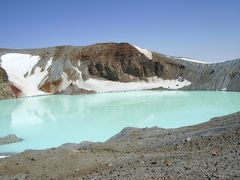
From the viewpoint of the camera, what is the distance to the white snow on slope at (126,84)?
55344 millimetres

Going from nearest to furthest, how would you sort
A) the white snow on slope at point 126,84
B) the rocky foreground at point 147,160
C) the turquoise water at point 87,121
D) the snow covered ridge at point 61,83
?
the rocky foreground at point 147,160 → the turquoise water at point 87,121 → the snow covered ridge at point 61,83 → the white snow on slope at point 126,84

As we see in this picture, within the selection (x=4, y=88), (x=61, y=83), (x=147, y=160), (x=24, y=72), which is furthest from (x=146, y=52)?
(x=147, y=160)

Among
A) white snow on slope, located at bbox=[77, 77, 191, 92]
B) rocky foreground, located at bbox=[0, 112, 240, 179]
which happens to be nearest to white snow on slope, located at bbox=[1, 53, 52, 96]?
white snow on slope, located at bbox=[77, 77, 191, 92]

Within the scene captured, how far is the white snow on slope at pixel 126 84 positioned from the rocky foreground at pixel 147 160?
42268 mm

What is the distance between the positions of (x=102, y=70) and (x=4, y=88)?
14577 mm

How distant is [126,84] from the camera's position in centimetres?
5753

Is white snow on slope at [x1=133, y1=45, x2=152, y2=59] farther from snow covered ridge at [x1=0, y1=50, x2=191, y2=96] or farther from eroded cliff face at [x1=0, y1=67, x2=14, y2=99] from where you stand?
eroded cliff face at [x1=0, y1=67, x2=14, y2=99]

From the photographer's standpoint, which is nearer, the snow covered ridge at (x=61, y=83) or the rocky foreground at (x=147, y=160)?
the rocky foreground at (x=147, y=160)

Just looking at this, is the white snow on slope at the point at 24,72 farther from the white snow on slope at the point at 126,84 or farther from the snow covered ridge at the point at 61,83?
the white snow on slope at the point at 126,84

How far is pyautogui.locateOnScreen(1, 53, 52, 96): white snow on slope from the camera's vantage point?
55188mm

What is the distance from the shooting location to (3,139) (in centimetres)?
1970

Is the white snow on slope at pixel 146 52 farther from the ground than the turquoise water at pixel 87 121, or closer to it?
farther from the ground

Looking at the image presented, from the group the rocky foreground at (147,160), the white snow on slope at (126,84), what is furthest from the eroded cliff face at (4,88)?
the rocky foreground at (147,160)

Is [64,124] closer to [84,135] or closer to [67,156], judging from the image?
[84,135]
